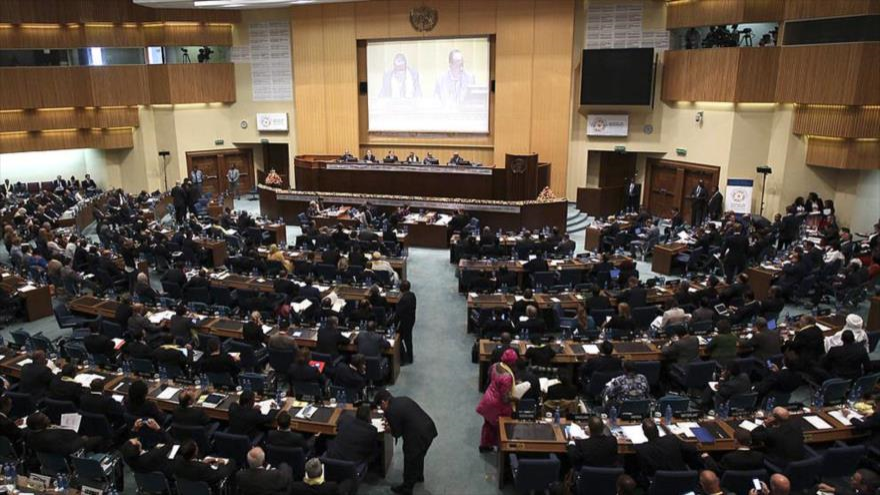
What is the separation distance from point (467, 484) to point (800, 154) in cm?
1788

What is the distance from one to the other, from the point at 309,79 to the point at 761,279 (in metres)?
20.2

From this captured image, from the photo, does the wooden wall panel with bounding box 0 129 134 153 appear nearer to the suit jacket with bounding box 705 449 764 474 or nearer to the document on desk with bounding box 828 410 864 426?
the suit jacket with bounding box 705 449 764 474

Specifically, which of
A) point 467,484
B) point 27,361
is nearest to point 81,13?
point 27,361

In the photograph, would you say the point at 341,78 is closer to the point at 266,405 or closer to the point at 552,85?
the point at 552,85

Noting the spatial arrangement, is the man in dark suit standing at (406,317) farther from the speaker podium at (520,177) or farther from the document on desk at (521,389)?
the speaker podium at (520,177)

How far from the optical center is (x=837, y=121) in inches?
736

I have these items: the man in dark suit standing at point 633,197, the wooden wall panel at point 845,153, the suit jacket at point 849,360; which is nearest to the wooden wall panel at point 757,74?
the wooden wall panel at point 845,153

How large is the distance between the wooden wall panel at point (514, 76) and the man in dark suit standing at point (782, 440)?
750 inches

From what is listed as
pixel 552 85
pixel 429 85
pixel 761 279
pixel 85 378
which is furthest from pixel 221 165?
pixel 761 279

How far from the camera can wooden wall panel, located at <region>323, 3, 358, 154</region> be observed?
26500mm

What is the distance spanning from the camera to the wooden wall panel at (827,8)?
1748cm

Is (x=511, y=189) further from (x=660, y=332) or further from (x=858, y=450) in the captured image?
(x=858, y=450)

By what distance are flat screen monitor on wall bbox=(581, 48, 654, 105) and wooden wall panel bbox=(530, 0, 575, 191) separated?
46.9 inches

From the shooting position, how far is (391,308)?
41.6 feet
